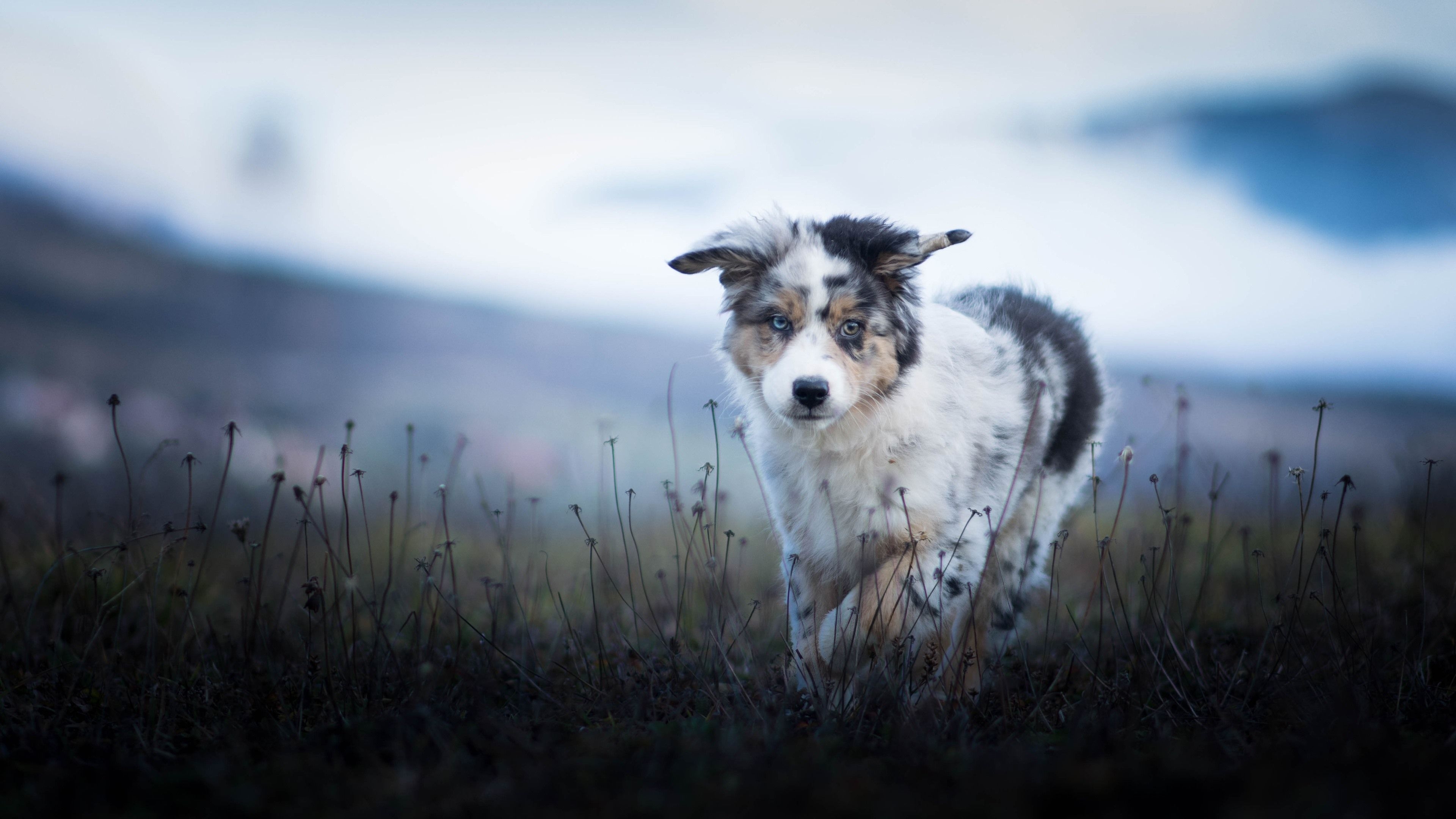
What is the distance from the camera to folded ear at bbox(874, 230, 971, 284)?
3.98 meters

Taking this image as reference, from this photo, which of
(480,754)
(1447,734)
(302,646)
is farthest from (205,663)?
(1447,734)

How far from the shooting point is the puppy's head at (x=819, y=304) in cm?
378

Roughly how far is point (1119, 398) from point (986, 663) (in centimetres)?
291

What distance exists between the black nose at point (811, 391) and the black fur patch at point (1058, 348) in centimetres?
161

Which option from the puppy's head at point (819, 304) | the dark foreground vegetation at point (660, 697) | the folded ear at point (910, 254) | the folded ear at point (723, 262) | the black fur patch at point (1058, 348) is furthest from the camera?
the black fur patch at point (1058, 348)

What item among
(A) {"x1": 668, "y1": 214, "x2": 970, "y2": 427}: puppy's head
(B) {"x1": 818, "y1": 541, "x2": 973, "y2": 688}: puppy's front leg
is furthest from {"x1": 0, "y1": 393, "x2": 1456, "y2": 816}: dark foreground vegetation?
(A) {"x1": 668, "y1": 214, "x2": 970, "y2": 427}: puppy's head

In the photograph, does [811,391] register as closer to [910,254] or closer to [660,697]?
[910,254]

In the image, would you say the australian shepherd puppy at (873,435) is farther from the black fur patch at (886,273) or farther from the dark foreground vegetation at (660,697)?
the dark foreground vegetation at (660,697)

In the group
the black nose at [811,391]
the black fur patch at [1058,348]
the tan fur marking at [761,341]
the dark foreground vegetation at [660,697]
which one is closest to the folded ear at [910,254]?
the tan fur marking at [761,341]

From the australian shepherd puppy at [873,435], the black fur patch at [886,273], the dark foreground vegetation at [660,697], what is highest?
the black fur patch at [886,273]

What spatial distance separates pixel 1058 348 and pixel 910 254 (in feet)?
5.05

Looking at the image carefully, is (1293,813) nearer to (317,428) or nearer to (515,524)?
(515,524)

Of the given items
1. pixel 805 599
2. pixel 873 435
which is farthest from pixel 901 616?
pixel 873 435

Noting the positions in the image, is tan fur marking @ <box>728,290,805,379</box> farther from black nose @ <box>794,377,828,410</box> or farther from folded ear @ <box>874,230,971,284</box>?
folded ear @ <box>874,230,971,284</box>
